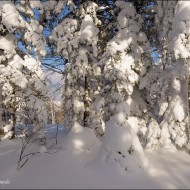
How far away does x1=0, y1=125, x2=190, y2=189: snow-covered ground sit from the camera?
764 cm

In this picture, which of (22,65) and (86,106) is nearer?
(22,65)

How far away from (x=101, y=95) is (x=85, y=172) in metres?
5.37

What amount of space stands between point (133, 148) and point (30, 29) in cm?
639

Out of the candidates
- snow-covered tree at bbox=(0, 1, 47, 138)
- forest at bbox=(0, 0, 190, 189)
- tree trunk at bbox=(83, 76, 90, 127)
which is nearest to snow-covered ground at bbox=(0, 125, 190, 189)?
forest at bbox=(0, 0, 190, 189)

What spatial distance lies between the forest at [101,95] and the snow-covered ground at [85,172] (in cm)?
2

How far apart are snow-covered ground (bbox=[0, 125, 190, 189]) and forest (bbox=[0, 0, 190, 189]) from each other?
0.02m

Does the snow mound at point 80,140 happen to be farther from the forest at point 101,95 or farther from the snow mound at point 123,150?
the snow mound at point 123,150

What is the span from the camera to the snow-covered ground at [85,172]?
7.64m

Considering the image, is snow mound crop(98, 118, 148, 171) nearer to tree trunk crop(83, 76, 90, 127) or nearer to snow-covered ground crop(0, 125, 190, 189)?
snow-covered ground crop(0, 125, 190, 189)

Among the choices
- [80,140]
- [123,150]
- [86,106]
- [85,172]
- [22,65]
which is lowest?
[85,172]

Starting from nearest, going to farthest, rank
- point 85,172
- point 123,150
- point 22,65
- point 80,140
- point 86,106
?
1. point 85,172
2. point 123,150
3. point 80,140
4. point 22,65
5. point 86,106

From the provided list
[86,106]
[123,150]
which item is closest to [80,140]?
[123,150]

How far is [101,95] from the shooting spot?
13.3m

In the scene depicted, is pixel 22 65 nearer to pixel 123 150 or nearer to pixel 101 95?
pixel 101 95
